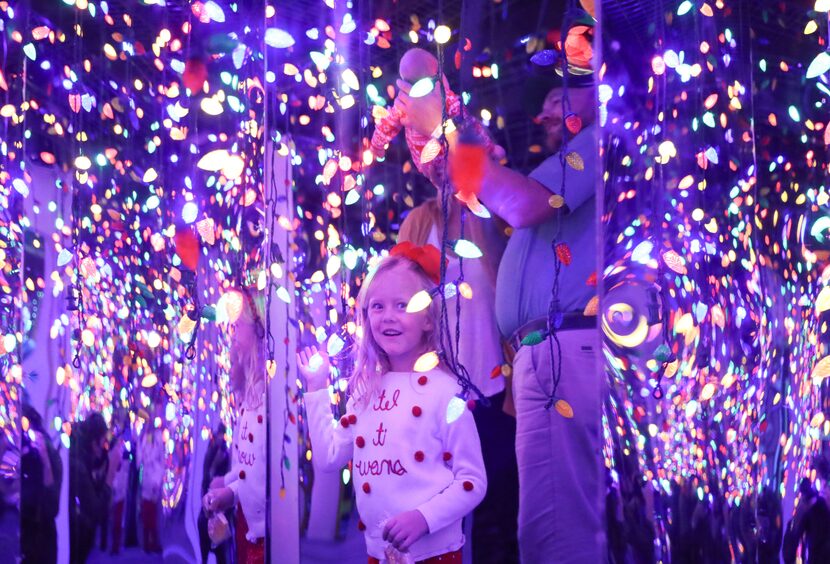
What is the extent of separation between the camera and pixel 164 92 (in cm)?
227

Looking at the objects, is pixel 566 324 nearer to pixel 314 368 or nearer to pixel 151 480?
pixel 314 368

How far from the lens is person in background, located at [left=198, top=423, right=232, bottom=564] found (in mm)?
2141

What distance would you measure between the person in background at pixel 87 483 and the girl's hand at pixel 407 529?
1.08 m

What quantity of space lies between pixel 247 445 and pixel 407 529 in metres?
0.63

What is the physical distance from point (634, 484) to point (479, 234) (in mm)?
639

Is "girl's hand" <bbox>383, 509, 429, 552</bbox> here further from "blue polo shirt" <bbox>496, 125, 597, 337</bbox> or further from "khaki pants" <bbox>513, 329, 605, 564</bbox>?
"blue polo shirt" <bbox>496, 125, 597, 337</bbox>

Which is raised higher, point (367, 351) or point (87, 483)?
point (367, 351)

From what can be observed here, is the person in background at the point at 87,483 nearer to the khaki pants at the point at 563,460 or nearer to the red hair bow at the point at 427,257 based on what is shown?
the red hair bow at the point at 427,257

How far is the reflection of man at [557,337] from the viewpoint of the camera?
5.07 feet

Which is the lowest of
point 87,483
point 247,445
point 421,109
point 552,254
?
point 87,483

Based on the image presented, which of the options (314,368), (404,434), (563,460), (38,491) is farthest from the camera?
(38,491)

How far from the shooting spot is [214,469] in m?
2.16

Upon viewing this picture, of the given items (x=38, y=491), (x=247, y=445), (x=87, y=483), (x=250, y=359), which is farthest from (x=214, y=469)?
(x=38, y=491)

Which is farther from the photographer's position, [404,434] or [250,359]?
[250,359]
